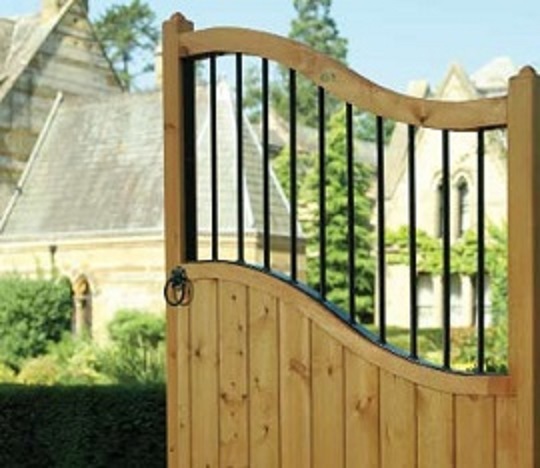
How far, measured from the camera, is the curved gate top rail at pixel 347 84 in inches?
A: 120

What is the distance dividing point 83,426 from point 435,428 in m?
3.12

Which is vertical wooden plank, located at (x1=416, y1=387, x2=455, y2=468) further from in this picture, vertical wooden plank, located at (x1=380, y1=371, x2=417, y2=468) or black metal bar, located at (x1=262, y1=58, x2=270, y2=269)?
black metal bar, located at (x1=262, y1=58, x2=270, y2=269)

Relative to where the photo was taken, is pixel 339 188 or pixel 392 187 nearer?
pixel 339 188

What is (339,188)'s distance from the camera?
22234 mm

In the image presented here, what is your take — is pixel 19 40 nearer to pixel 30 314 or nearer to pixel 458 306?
pixel 30 314

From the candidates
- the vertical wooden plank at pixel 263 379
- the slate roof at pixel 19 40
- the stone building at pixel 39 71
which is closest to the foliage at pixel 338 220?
the stone building at pixel 39 71

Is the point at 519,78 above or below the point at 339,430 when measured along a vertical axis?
above

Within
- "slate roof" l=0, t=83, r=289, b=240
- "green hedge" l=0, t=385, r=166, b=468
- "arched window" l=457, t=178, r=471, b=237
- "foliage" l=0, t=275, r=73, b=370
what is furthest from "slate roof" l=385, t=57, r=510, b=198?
"green hedge" l=0, t=385, r=166, b=468

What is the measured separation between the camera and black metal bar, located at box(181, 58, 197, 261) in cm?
377

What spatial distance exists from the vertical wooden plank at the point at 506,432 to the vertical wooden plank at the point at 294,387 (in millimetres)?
662

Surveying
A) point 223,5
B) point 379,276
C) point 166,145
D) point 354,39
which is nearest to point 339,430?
point 379,276

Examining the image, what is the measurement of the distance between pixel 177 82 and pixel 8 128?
64.2 feet

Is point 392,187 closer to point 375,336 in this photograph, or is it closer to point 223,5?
point 223,5

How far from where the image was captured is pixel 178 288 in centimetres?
374
